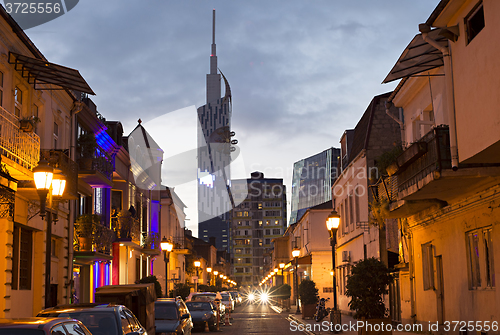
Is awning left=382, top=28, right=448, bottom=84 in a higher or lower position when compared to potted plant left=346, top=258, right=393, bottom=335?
higher

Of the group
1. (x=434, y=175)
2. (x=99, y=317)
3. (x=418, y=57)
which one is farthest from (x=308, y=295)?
(x=99, y=317)

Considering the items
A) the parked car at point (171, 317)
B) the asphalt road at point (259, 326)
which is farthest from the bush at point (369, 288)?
the asphalt road at point (259, 326)

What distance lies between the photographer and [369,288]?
18.3 m

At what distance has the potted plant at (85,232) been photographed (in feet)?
80.7

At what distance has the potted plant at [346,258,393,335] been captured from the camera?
59.7 feet

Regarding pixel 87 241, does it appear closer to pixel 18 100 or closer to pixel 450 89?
pixel 18 100

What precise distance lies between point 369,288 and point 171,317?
20.3 ft

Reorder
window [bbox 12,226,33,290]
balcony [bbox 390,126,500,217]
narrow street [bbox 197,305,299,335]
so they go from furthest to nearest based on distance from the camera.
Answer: narrow street [bbox 197,305,299,335]
window [bbox 12,226,33,290]
balcony [bbox 390,126,500,217]

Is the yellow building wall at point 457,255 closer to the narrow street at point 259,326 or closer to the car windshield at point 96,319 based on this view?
the narrow street at point 259,326

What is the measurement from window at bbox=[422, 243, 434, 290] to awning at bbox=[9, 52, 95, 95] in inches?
495

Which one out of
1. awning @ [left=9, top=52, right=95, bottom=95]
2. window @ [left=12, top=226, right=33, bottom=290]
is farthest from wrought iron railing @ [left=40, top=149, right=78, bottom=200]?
awning @ [left=9, top=52, right=95, bottom=95]

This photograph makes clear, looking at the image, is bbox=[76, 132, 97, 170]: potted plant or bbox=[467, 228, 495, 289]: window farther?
bbox=[76, 132, 97, 170]: potted plant

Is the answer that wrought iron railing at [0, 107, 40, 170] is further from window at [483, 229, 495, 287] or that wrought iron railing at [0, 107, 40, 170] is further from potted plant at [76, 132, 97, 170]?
window at [483, 229, 495, 287]

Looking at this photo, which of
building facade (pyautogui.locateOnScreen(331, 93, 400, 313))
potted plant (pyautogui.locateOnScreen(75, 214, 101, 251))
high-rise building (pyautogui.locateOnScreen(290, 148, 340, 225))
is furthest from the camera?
high-rise building (pyautogui.locateOnScreen(290, 148, 340, 225))
